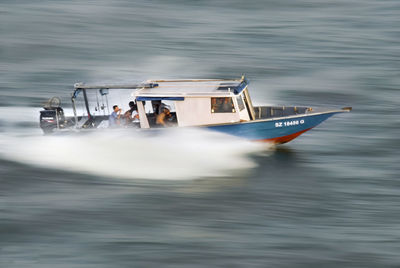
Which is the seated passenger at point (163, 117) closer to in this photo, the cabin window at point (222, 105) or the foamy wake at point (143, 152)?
the foamy wake at point (143, 152)

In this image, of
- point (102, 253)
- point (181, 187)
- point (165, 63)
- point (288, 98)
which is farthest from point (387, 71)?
point (102, 253)

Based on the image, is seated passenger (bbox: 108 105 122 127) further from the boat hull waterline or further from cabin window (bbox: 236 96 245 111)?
cabin window (bbox: 236 96 245 111)

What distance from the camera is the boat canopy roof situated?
20.8 m

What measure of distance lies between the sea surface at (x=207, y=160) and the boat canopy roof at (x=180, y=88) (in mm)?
1262

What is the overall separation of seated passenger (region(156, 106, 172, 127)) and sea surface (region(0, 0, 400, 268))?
0.50m

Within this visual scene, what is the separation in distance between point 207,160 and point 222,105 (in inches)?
71.3

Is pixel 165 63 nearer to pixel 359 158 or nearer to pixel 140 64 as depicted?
pixel 140 64

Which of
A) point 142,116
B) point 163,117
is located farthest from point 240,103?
point 142,116

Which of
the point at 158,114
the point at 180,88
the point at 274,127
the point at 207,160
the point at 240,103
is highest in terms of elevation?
the point at 180,88

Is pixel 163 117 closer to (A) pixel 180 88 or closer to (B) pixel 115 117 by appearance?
(A) pixel 180 88

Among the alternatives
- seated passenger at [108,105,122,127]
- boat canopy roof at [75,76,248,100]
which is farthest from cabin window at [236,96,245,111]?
seated passenger at [108,105,122,127]

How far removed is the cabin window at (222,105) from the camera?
68.3 ft

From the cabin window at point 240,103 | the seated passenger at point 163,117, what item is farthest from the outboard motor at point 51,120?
the cabin window at point 240,103

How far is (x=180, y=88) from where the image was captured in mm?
21500
